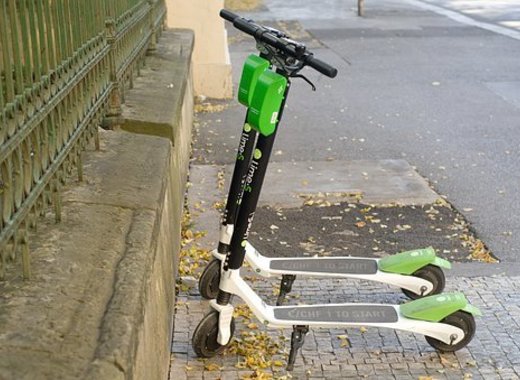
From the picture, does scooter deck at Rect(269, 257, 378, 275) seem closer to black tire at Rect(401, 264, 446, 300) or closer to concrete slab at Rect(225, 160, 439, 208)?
black tire at Rect(401, 264, 446, 300)

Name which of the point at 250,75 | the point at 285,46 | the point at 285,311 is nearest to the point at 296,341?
the point at 285,311

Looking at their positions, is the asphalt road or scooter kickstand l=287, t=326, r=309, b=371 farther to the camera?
the asphalt road

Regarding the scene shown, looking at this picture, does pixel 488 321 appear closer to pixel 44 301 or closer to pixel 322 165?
pixel 44 301

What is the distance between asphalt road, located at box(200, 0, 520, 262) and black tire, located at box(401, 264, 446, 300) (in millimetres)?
1021

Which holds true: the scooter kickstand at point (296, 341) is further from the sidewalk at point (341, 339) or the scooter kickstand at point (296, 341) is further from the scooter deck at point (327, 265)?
the scooter deck at point (327, 265)

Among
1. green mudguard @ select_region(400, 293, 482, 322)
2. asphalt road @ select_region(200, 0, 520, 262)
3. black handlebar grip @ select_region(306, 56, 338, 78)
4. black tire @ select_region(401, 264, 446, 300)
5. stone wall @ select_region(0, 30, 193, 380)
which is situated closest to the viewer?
stone wall @ select_region(0, 30, 193, 380)

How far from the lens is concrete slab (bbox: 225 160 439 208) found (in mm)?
6609

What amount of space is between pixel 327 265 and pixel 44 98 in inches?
84.9

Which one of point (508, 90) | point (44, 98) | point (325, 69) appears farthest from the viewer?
point (508, 90)

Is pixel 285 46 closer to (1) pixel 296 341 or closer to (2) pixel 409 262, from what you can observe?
(1) pixel 296 341

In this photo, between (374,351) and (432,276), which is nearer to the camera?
(374,351)

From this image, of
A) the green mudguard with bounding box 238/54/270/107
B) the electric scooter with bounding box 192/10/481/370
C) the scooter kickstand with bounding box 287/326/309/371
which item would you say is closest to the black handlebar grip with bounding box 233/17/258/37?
the electric scooter with bounding box 192/10/481/370

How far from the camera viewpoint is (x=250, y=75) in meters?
3.79

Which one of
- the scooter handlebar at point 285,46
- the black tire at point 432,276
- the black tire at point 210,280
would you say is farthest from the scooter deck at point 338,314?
the scooter handlebar at point 285,46
